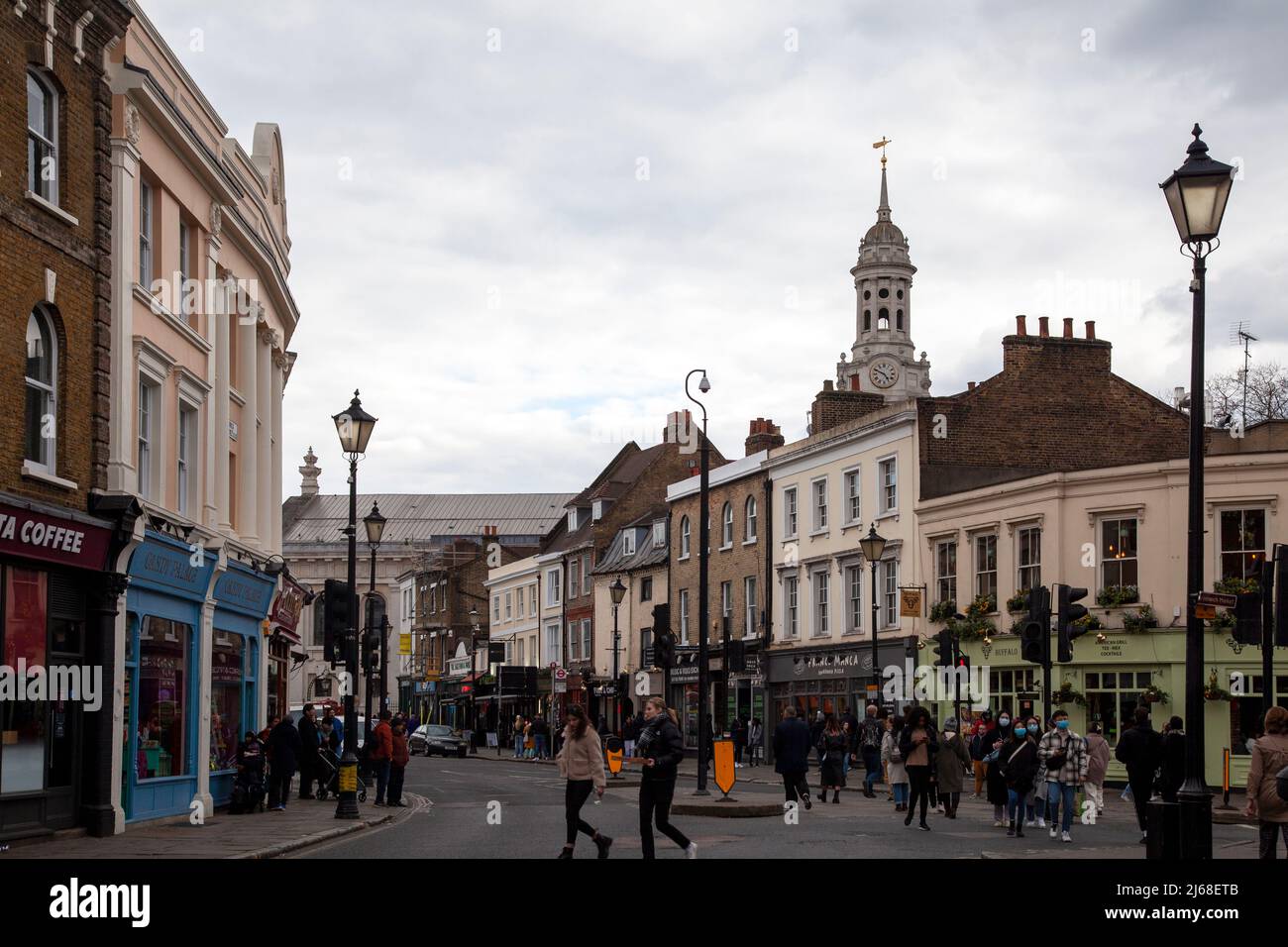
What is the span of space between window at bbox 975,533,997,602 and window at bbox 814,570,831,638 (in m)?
7.93

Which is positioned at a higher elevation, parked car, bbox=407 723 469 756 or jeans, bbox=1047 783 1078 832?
jeans, bbox=1047 783 1078 832

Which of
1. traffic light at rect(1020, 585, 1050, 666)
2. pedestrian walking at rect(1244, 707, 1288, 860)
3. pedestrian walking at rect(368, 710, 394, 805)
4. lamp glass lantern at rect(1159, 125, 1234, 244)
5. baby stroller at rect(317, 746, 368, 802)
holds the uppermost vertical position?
lamp glass lantern at rect(1159, 125, 1234, 244)

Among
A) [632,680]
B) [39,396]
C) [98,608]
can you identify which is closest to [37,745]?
[98,608]

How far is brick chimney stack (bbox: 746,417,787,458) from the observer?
189 ft

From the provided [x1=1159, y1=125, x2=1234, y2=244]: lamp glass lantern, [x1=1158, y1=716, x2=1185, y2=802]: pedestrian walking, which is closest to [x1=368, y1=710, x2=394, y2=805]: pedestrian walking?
[x1=1158, y1=716, x2=1185, y2=802]: pedestrian walking

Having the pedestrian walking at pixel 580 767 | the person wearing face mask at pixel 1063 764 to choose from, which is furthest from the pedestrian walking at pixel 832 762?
the pedestrian walking at pixel 580 767

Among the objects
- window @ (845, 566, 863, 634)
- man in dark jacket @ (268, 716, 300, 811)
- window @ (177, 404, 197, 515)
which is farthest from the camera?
window @ (845, 566, 863, 634)

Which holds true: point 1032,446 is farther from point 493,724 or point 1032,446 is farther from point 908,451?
point 493,724

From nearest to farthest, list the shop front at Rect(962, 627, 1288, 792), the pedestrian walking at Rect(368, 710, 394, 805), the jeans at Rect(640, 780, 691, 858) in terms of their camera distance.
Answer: the jeans at Rect(640, 780, 691, 858) < the pedestrian walking at Rect(368, 710, 394, 805) < the shop front at Rect(962, 627, 1288, 792)

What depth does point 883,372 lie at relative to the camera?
116625mm

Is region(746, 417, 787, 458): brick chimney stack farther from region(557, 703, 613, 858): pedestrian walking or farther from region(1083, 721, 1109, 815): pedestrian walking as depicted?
region(557, 703, 613, 858): pedestrian walking

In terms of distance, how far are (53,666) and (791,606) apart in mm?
34995

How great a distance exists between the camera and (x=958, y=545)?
43.7 m

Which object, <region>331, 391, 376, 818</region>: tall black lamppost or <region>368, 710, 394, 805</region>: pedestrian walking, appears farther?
<region>368, 710, 394, 805</region>: pedestrian walking
